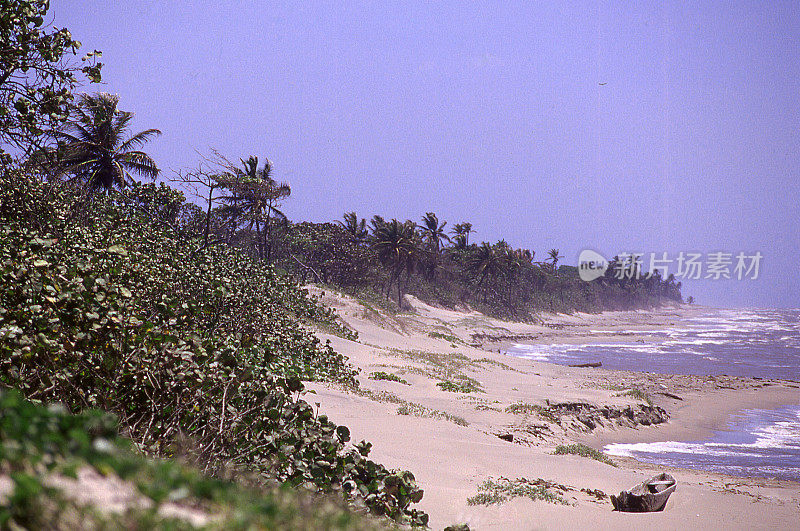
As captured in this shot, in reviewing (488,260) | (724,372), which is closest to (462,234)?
(488,260)

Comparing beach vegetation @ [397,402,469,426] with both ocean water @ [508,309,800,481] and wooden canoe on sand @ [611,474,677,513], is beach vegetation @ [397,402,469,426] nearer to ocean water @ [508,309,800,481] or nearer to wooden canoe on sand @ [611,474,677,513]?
ocean water @ [508,309,800,481]

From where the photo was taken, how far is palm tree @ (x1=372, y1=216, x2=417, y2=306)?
4556 cm

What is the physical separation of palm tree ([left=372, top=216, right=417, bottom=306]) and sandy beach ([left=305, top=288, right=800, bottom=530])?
22280 mm

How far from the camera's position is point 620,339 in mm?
48000

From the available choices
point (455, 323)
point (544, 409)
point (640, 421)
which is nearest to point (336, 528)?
point (544, 409)

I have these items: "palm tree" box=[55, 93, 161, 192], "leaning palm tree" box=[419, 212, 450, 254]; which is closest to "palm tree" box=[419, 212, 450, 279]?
"leaning palm tree" box=[419, 212, 450, 254]

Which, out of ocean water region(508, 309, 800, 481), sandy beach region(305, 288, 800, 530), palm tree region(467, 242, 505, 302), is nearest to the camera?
sandy beach region(305, 288, 800, 530)

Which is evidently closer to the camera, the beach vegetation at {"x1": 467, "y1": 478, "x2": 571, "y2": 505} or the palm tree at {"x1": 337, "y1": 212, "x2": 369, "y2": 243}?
the beach vegetation at {"x1": 467, "y1": 478, "x2": 571, "y2": 505}

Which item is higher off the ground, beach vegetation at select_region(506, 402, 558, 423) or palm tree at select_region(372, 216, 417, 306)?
palm tree at select_region(372, 216, 417, 306)

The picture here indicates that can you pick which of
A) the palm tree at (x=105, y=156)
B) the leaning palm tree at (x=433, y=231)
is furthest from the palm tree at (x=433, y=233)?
the palm tree at (x=105, y=156)

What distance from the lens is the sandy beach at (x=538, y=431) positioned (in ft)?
21.0

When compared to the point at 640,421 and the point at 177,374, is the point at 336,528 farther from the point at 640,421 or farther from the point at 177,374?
the point at 640,421

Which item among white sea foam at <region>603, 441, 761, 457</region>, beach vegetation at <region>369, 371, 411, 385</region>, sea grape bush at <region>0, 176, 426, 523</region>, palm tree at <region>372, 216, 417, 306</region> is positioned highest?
palm tree at <region>372, 216, 417, 306</region>

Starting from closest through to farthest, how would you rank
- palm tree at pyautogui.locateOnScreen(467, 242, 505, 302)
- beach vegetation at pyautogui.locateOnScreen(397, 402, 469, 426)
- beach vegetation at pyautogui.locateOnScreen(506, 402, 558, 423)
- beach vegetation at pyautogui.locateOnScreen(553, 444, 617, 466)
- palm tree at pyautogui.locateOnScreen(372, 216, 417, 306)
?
beach vegetation at pyautogui.locateOnScreen(553, 444, 617, 466)
beach vegetation at pyautogui.locateOnScreen(397, 402, 469, 426)
beach vegetation at pyautogui.locateOnScreen(506, 402, 558, 423)
palm tree at pyautogui.locateOnScreen(372, 216, 417, 306)
palm tree at pyautogui.locateOnScreen(467, 242, 505, 302)
